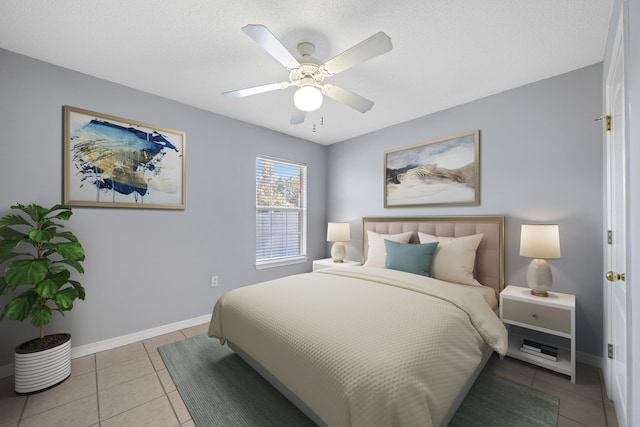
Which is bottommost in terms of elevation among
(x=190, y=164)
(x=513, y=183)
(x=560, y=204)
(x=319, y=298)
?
(x=319, y=298)

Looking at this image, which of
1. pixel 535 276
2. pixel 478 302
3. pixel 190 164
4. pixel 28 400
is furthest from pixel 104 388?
pixel 535 276

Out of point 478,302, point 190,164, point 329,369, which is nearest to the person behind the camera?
point 329,369

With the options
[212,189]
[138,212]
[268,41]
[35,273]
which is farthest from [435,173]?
[35,273]

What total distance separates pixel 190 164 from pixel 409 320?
2.75 meters

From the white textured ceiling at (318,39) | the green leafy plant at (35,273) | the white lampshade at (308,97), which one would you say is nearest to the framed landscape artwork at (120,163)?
the white textured ceiling at (318,39)

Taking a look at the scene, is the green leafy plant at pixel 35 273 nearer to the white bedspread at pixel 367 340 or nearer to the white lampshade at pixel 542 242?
the white bedspread at pixel 367 340

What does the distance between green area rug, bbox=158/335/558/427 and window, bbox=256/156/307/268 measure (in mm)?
1613

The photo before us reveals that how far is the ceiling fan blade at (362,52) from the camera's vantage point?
4.58ft

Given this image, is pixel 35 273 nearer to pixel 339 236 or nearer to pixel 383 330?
pixel 383 330

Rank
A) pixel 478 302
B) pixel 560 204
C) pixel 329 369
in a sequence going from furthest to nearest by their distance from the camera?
pixel 560 204 < pixel 478 302 < pixel 329 369

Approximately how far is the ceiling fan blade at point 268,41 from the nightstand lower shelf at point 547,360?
2878mm

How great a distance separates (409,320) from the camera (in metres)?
1.48

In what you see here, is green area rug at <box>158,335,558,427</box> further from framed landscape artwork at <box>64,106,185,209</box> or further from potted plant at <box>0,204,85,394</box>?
framed landscape artwork at <box>64,106,185,209</box>

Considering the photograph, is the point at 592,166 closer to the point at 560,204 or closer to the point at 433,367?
the point at 560,204
